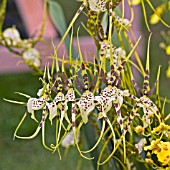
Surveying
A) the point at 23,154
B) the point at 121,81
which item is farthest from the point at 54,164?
the point at 121,81

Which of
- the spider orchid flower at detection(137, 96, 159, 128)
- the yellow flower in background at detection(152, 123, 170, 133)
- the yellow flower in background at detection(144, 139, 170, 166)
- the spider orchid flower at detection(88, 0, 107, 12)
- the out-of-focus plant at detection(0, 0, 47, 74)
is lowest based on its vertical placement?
the yellow flower in background at detection(144, 139, 170, 166)

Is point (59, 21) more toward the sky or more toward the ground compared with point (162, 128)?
more toward the sky

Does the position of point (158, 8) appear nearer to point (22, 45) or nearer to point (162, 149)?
point (22, 45)

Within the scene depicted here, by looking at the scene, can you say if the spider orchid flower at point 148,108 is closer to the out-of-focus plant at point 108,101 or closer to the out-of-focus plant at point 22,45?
the out-of-focus plant at point 108,101

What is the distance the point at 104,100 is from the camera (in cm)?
56

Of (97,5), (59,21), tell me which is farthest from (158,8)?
(97,5)

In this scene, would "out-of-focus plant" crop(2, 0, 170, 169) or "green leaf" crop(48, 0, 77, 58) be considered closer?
"out-of-focus plant" crop(2, 0, 170, 169)

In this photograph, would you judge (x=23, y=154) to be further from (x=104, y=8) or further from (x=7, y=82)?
(x=104, y=8)

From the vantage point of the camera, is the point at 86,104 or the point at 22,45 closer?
the point at 86,104

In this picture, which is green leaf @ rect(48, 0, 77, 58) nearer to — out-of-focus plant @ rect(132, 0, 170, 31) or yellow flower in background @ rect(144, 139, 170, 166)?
out-of-focus plant @ rect(132, 0, 170, 31)

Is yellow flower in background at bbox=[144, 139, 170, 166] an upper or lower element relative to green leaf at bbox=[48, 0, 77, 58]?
lower

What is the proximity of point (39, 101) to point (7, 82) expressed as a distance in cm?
214

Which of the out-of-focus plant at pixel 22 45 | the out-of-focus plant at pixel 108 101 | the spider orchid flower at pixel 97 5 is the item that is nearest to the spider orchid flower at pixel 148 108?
the out-of-focus plant at pixel 108 101

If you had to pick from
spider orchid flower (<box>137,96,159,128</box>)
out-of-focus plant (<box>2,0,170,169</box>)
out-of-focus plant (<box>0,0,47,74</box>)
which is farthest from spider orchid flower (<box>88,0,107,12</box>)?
out-of-focus plant (<box>0,0,47,74</box>)
